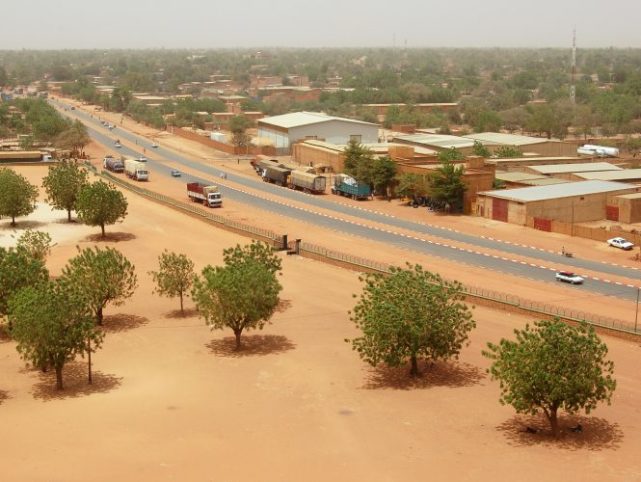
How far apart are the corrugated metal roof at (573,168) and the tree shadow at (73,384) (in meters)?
52.3

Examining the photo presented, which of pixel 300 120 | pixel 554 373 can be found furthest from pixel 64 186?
pixel 300 120

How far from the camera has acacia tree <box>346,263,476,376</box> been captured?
3114 cm

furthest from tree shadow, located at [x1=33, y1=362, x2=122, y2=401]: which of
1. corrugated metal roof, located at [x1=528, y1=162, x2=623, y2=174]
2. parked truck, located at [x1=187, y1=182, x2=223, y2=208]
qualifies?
corrugated metal roof, located at [x1=528, y1=162, x2=623, y2=174]

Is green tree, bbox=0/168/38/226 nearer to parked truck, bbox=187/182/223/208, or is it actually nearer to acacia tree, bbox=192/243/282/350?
parked truck, bbox=187/182/223/208

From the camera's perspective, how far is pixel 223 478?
24078mm

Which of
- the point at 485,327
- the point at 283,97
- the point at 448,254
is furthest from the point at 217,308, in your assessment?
the point at 283,97

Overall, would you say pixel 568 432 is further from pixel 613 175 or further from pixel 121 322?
pixel 613 175

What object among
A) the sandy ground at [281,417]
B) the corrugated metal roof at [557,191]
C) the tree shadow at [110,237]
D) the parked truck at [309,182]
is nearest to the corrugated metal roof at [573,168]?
the corrugated metal roof at [557,191]

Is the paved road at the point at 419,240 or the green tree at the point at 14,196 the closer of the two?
the paved road at the point at 419,240

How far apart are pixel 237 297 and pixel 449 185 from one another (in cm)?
3506

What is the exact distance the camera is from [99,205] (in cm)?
5772

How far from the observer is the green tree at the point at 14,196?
61594mm

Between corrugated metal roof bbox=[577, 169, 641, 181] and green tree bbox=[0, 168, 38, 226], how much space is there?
42292 millimetres

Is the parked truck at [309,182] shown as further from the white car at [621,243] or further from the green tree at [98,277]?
the green tree at [98,277]
